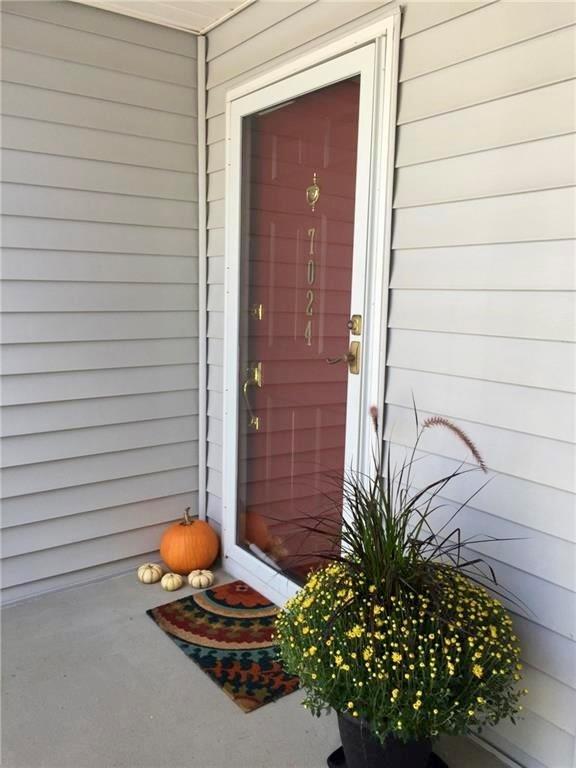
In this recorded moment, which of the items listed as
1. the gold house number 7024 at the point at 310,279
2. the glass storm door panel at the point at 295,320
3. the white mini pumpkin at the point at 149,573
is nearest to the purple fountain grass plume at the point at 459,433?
the glass storm door panel at the point at 295,320

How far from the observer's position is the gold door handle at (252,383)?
8.78 ft

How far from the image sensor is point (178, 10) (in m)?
2.60

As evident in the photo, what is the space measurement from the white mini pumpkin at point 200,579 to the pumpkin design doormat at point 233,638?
0.04 m

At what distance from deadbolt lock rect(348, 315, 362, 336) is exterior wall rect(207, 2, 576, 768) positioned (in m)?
0.13

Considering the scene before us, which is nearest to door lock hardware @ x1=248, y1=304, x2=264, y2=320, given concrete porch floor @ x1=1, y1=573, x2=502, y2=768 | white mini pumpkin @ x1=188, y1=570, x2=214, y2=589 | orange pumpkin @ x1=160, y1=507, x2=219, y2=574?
orange pumpkin @ x1=160, y1=507, x2=219, y2=574

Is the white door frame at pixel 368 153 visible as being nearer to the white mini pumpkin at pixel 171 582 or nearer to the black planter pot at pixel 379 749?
the white mini pumpkin at pixel 171 582

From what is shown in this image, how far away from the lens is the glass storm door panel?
7.16 ft

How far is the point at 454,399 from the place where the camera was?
1835 mm

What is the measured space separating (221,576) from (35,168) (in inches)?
75.5

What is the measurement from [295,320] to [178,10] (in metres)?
1.40

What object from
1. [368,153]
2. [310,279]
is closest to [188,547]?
[310,279]

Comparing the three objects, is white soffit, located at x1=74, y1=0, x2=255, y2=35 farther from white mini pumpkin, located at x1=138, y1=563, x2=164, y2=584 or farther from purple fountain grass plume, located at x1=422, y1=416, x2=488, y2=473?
white mini pumpkin, located at x1=138, y1=563, x2=164, y2=584

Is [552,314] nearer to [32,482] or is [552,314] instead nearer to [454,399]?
[454,399]

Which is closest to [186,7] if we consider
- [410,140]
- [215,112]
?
[215,112]
